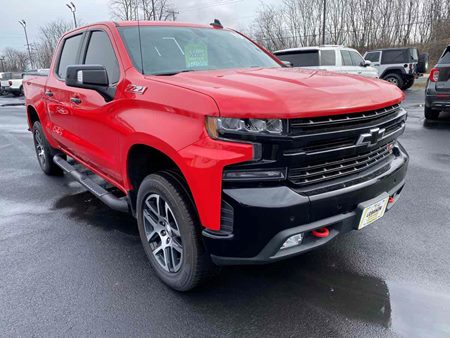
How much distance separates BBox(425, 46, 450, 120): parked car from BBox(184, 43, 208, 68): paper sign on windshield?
6.78 metres

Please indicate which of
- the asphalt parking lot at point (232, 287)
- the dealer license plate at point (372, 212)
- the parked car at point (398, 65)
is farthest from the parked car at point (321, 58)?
the dealer license plate at point (372, 212)

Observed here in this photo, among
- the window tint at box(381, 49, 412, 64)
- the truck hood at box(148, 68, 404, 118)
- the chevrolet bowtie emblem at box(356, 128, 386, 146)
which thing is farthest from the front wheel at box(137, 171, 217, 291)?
the window tint at box(381, 49, 412, 64)

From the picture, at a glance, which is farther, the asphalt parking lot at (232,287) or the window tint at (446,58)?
the window tint at (446,58)

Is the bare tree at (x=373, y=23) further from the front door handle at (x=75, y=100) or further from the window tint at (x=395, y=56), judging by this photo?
the front door handle at (x=75, y=100)

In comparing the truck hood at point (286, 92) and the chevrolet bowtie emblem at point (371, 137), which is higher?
the truck hood at point (286, 92)

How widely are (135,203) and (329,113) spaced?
1.74 metres

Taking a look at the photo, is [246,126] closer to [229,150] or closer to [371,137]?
[229,150]

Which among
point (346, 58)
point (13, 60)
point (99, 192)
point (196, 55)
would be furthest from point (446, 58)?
point (13, 60)

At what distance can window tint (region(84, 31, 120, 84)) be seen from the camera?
3155mm

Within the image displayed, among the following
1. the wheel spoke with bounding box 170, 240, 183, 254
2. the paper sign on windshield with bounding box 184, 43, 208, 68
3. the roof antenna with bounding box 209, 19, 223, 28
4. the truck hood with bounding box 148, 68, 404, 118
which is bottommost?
the wheel spoke with bounding box 170, 240, 183, 254

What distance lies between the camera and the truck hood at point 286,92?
2080 millimetres

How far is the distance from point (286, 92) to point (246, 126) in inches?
13.2

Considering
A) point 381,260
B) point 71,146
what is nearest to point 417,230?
point 381,260

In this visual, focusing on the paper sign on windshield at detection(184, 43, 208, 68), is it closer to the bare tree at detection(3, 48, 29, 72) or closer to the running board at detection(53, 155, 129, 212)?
the running board at detection(53, 155, 129, 212)
